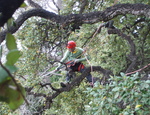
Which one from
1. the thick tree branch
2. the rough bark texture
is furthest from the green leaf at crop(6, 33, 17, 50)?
the thick tree branch

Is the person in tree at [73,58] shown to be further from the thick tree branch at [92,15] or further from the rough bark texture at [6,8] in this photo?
the rough bark texture at [6,8]

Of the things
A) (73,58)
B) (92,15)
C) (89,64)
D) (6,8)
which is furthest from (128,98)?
(89,64)

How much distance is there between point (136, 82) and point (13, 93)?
1349 millimetres

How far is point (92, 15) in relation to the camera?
308 centimetres

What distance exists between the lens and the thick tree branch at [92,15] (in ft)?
8.55

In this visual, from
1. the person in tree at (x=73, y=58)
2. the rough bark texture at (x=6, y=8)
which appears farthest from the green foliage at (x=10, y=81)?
the person in tree at (x=73, y=58)

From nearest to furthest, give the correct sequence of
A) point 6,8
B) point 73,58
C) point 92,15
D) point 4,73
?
point 4,73
point 6,8
point 92,15
point 73,58

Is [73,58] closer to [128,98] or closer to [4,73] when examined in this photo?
[128,98]

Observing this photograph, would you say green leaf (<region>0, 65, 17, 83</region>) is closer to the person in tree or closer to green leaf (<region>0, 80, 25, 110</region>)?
green leaf (<region>0, 80, 25, 110</region>)

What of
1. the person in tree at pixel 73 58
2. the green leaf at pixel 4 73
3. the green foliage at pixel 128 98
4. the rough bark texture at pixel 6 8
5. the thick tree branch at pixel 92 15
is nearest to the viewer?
the green leaf at pixel 4 73

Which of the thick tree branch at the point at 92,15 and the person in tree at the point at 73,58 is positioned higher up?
the thick tree branch at the point at 92,15

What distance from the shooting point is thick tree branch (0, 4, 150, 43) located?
2607 mm

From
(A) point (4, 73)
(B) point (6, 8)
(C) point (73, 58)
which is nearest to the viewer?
(A) point (4, 73)

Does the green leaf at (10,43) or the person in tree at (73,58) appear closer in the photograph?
the green leaf at (10,43)
